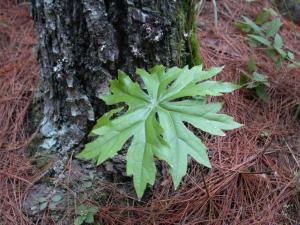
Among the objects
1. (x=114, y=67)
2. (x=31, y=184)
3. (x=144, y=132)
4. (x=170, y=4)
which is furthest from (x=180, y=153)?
(x=31, y=184)

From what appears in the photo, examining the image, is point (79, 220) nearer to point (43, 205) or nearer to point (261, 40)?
point (43, 205)

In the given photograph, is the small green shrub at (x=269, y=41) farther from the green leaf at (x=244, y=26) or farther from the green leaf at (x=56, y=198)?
the green leaf at (x=56, y=198)

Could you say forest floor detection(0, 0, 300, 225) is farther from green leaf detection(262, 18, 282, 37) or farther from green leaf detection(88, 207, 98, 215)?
green leaf detection(262, 18, 282, 37)

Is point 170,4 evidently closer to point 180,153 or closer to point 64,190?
point 180,153

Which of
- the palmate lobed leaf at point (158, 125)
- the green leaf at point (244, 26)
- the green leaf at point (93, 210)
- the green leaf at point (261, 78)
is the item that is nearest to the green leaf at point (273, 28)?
the green leaf at point (244, 26)

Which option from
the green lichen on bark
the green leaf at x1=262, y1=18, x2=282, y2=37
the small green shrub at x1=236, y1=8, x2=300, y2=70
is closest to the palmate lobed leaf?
the green lichen on bark
